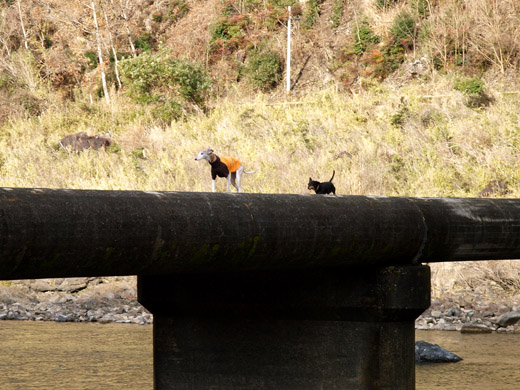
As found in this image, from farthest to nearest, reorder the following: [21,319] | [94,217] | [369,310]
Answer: [21,319], [369,310], [94,217]

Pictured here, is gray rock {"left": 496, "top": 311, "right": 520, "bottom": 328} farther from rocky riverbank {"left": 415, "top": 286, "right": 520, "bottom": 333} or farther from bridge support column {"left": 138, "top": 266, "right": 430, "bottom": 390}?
bridge support column {"left": 138, "top": 266, "right": 430, "bottom": 390}

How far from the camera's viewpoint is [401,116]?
20609 millimetres

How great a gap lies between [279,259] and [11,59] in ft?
102

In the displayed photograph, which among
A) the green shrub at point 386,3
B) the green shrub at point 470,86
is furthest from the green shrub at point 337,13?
the green shrub at point 470,86

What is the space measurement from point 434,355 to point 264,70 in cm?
2093

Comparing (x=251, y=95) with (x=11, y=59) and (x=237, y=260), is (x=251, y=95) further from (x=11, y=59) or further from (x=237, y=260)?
(x=237, y=260)

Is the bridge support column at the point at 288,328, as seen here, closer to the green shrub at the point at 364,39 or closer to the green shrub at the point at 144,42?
the green shrub at the point at 364,39

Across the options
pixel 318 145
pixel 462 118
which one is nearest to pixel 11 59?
pixel 318 145

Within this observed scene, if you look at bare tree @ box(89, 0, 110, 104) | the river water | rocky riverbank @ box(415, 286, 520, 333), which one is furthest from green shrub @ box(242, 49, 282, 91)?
the river water

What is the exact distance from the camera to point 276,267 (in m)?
3.55

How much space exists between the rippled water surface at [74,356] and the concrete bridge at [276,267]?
3.41m

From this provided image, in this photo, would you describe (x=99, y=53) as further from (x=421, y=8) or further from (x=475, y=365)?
(x=475, y=365)

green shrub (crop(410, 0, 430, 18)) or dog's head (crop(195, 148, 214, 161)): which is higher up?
green shrub (crop(410, 0, 430, 18))

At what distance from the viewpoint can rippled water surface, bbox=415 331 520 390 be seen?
7.58 m
